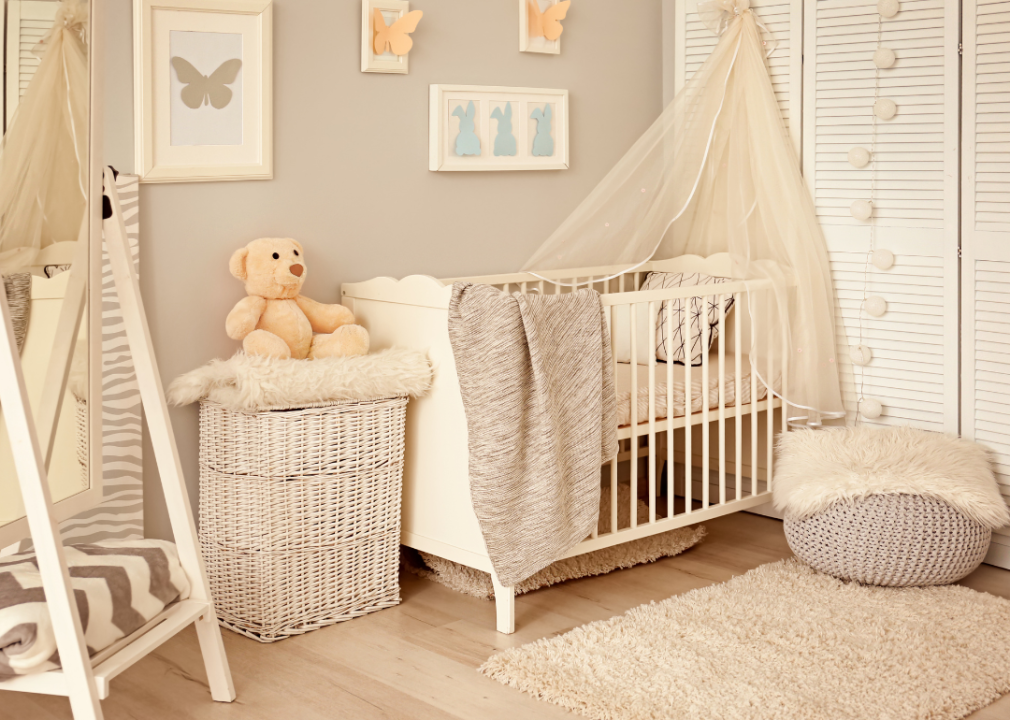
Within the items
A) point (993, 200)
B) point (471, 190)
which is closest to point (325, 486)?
point (471, 190)

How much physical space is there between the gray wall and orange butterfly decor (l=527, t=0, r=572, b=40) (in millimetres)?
69

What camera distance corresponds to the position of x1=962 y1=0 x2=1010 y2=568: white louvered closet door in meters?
2.66

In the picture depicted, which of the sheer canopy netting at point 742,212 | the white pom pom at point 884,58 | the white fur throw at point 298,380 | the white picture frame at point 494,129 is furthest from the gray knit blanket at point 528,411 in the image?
the white pom pom at point 884,58

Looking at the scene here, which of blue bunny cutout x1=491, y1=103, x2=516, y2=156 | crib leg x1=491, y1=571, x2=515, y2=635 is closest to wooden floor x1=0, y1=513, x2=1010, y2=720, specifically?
crib leg x1=491, y1=571, x2=515, y2=635

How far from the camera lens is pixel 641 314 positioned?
3.12 m

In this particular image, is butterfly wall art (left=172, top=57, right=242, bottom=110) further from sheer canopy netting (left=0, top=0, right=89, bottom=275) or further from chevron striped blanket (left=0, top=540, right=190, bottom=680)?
chevron striped blanket (left=0, top=540, right=190, bottom=680)

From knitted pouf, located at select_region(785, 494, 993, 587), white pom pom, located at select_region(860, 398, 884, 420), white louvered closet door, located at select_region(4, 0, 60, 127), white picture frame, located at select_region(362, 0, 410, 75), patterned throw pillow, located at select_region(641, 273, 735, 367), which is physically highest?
white picture frame, located at select_region(362, 0, 410, 75)

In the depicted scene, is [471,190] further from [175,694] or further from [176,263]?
[175,694]

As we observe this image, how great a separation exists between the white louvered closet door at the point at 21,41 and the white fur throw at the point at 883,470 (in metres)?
1.97

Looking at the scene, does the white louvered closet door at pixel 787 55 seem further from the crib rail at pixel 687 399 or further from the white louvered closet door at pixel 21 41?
the white louvered closet door at pixel 21 41

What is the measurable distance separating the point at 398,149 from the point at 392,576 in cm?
114

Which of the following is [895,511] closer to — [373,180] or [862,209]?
[862,209]

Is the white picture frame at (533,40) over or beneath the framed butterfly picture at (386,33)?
over

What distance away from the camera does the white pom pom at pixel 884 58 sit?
2.83 metres
